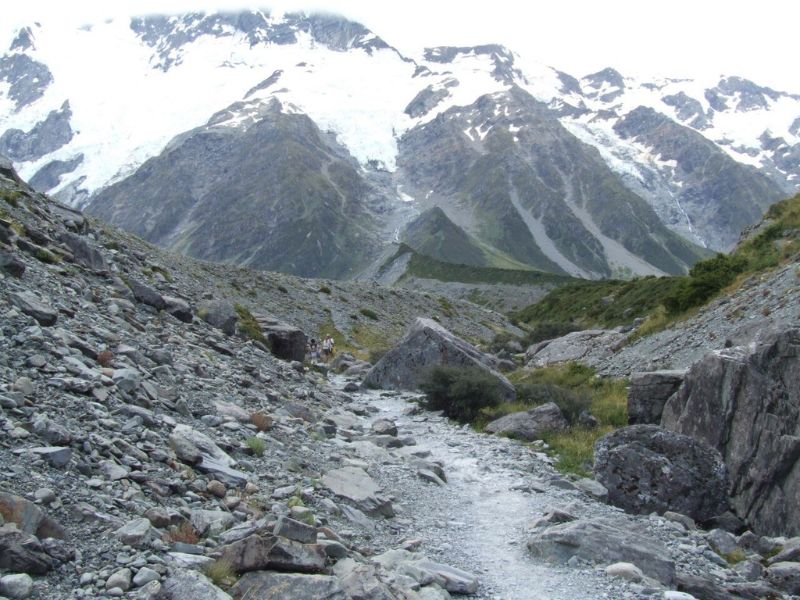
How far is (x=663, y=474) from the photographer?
16141 mm

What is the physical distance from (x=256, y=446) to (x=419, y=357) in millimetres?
22505

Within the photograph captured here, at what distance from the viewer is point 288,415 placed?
69.1 feet

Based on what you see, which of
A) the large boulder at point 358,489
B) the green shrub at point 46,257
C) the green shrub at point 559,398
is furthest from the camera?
the green shrub at point 559,398

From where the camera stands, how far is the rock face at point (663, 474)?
15.8 m

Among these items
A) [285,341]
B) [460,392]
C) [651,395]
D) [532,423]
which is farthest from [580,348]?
[651,395]

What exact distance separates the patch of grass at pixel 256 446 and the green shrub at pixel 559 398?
1285cm

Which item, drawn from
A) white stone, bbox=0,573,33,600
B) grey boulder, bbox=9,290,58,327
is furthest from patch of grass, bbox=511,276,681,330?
white stone, bbox=0,573,33,600

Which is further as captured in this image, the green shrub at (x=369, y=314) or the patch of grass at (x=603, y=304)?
the green shrub at (x=369, y=314)

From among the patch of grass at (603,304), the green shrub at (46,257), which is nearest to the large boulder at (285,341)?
the green shrub at (46,257)

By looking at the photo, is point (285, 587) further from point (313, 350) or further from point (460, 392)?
point (313, 350)

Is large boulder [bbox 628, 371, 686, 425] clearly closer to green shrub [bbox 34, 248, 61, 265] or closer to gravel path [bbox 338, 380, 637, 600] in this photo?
gravel path [bbox 338, 380, 637, 600]

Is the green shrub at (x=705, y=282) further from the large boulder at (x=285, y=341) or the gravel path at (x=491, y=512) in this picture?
the large boulder at (x=285, y=341)

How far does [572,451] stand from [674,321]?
56.9ft

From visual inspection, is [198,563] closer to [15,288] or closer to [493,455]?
[15,288]
